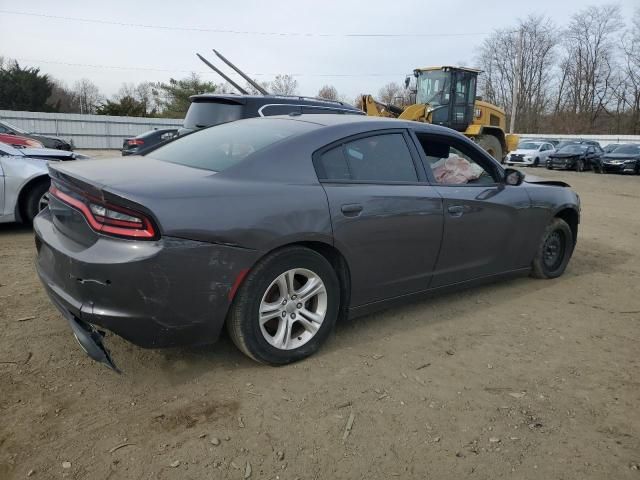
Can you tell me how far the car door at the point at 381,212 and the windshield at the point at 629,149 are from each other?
25.1 meters

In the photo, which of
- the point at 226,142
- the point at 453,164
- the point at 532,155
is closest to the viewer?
the point at 226,142

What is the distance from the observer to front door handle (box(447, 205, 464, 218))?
379 cm

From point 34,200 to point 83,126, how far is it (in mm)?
25949

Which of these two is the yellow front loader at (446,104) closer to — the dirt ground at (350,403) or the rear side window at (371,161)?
the rear side window at (371,161)

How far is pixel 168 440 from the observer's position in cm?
237

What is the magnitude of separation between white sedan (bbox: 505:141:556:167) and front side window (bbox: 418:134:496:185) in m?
25.8

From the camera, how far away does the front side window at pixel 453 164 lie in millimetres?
3971

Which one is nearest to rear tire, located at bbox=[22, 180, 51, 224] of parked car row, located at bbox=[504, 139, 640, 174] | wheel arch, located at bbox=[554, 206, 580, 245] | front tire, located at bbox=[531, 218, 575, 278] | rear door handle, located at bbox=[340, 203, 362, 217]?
rear door handle, located at bbox=[340, 203, 362, 217]

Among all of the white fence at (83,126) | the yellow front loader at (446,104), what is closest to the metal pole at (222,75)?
the yellow front loader at (446,104)

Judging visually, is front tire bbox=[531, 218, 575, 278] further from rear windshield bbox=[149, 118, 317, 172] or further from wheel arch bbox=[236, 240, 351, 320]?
rear windshield bbox=[149, 118, 317, 172]

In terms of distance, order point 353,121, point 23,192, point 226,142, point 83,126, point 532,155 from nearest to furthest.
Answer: point 226,142 → point 353,121 → point 23,192 → point 532,155 → point 83,126

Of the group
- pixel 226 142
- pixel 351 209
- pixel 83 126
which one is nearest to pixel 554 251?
pixel 351 209

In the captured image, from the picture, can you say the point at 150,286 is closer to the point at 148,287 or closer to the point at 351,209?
the point at 148,287

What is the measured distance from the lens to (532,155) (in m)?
28.2
